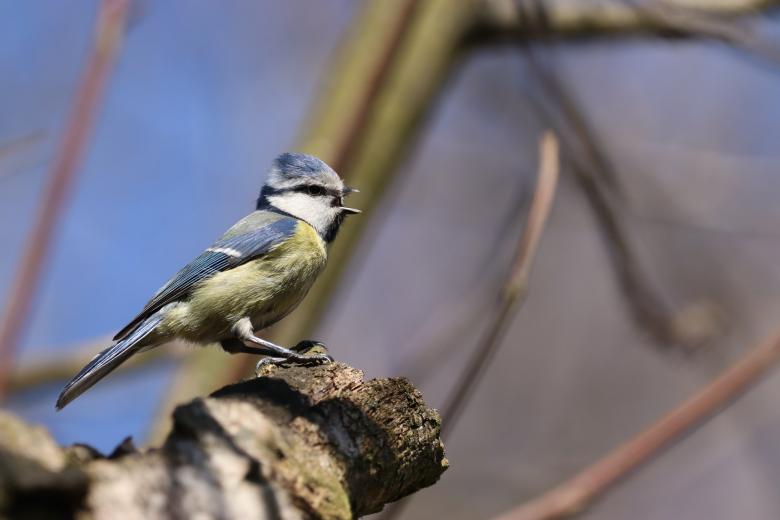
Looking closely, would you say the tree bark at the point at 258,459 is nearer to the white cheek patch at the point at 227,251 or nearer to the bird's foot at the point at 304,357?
the bird's foot at the point at 304,357

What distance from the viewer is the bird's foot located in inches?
63.5

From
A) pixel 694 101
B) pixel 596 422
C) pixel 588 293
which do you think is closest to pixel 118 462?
pixel 596 422

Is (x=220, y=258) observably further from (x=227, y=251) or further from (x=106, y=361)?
(x=106, y=361)

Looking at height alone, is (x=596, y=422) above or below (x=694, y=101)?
below

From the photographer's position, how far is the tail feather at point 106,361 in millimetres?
2107

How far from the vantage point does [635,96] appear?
17.6ft

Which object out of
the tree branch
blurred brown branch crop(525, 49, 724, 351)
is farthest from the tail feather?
the tree branch

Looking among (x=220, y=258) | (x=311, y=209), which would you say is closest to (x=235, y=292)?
(x=220, y=258)

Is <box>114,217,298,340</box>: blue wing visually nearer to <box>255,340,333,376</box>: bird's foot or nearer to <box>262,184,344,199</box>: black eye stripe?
<box>262,184,344,199</box>: black eye stripe

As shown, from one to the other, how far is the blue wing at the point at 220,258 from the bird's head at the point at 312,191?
0.52ft

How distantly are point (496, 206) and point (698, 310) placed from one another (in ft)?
8.74

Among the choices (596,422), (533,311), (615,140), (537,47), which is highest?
(537,47)

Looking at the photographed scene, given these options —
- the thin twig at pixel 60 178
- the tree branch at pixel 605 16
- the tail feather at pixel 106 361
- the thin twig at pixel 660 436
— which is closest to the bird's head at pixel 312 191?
the tail feather at pixel 106 361

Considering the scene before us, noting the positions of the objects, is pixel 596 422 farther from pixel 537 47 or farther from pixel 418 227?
pixel 537 47
